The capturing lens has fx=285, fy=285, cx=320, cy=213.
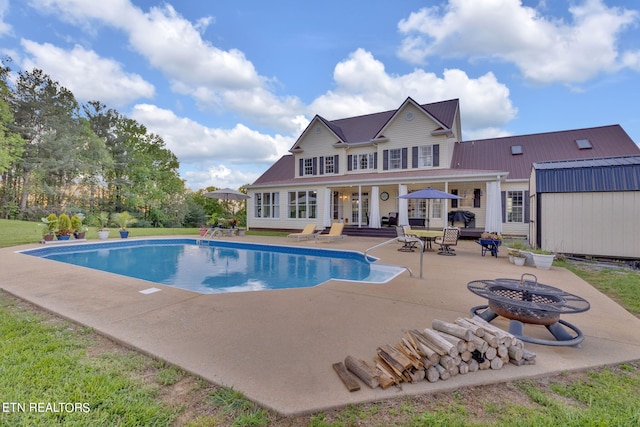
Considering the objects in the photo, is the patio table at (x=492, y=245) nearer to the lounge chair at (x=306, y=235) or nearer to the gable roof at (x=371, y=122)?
the lounge chair at (x=306, y=235)

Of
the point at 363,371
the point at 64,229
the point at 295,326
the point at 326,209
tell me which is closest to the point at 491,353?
the point at 363,371

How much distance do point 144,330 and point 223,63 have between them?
14.9 meters

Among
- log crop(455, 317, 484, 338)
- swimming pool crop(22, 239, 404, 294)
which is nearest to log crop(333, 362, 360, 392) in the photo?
log crop(455, 317, 484, 338)

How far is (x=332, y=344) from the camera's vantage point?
321cm

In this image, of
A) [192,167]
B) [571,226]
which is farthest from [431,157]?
[192,167]

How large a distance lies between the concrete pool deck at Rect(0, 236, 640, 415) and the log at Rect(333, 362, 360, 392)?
0.06 m

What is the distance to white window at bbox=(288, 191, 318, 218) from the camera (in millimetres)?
18234

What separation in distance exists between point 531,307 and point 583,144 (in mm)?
18898

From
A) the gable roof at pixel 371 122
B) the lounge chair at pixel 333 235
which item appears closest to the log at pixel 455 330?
the lounge chair at pixel 333 235

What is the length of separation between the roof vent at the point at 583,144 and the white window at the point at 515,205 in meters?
4.71

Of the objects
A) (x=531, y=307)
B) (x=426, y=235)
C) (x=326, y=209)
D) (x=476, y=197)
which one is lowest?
(x=531, y=307)

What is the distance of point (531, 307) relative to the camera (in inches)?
121

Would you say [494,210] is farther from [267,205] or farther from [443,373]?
[267,205]

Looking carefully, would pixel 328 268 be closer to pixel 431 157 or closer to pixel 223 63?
pixel 431 157
